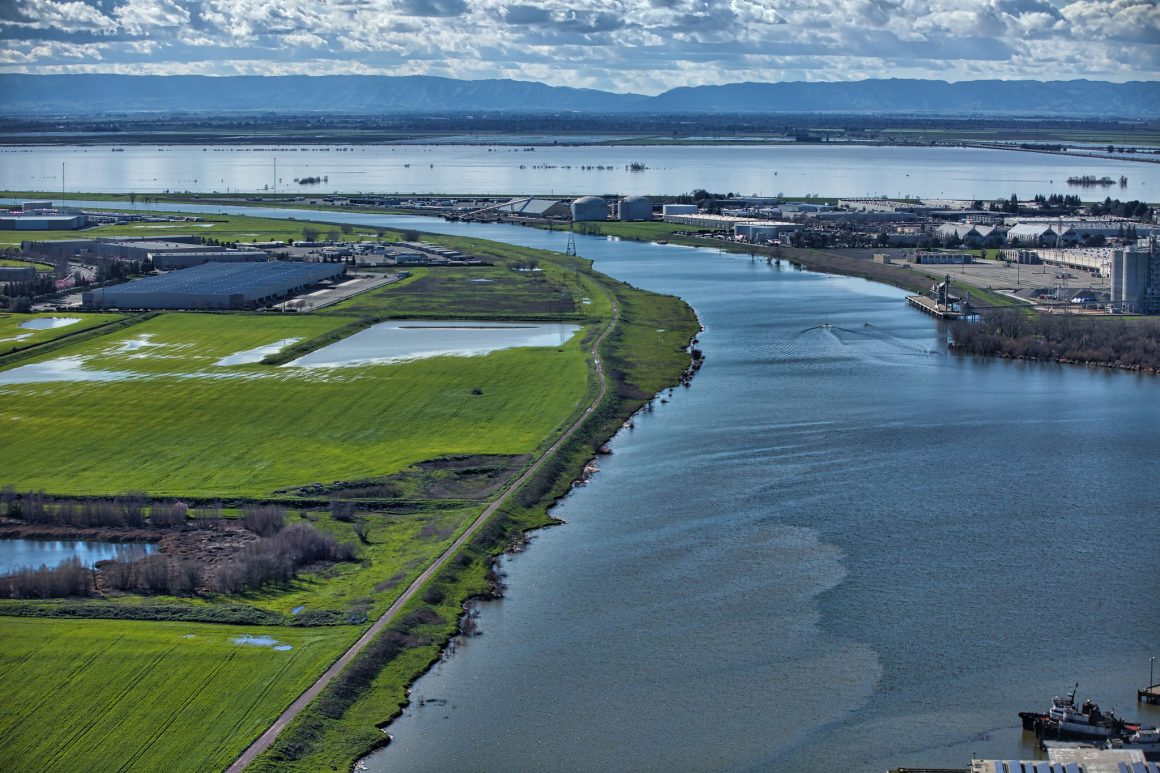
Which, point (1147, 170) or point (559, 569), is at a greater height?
point (1147, 170)

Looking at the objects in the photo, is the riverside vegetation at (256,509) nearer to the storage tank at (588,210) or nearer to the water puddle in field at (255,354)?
the water puddle in field at (255,354)

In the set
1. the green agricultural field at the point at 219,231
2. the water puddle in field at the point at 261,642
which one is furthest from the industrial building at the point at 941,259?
the water puddle in field at the point at 261,642

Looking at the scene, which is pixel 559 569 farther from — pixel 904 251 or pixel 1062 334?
pixel 904 251

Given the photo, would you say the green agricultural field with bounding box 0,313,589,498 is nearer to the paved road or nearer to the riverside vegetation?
the riverside vegetation

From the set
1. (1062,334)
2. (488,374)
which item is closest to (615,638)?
(488,374)

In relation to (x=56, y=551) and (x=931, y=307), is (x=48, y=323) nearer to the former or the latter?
(x=56, y=551)

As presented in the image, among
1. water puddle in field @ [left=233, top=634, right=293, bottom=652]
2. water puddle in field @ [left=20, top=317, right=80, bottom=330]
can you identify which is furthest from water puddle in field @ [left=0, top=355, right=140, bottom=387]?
water puddle in field @ [left=233, top=634, right=293, bottom=652]
